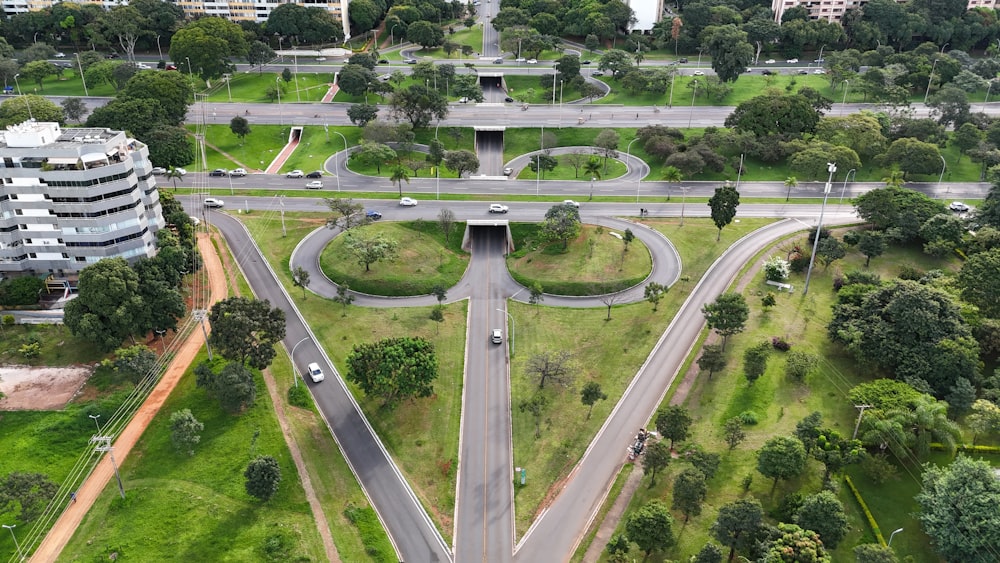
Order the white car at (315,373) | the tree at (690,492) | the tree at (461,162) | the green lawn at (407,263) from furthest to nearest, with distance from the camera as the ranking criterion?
the tree at (461,162) < the green lawn at (407,263) < the white car at (315,373) < the tree at (690,492)

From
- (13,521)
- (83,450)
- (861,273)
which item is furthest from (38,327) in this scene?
(861,273)

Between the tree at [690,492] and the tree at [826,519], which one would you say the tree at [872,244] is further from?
the tree at [690,492]

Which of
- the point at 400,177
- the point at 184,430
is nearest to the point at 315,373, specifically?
the point at 184,430

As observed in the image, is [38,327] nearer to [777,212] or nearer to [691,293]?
[691,293]

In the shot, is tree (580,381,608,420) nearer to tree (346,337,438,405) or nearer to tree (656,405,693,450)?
tree (656,405,693,450)

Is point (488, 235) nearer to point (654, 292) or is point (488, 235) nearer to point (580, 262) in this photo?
point (580, 262)

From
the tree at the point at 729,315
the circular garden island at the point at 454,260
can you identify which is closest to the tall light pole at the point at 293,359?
the circular garden island at the point at 454,260
